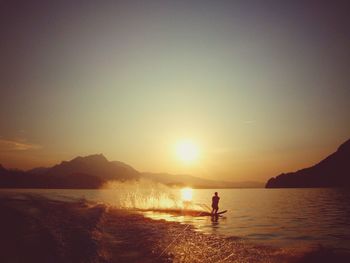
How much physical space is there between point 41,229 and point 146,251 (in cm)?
878

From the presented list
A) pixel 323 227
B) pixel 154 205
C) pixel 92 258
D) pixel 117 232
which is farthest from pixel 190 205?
pixel 92 258

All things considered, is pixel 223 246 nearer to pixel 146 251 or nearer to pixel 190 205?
pixel 146 251

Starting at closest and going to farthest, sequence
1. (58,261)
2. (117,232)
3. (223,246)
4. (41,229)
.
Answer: (58,261)
(223,246)
(41,229)
(117,232)

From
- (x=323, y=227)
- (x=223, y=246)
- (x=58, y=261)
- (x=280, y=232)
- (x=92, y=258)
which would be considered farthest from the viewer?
(x=323, y=227)

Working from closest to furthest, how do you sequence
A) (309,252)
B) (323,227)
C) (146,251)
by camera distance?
(146,251) < (309,252) < (323,227)

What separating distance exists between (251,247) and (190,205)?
119ft

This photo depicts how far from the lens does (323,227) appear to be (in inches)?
1236

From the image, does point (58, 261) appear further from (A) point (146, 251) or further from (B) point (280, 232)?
(B) point (280, 232)

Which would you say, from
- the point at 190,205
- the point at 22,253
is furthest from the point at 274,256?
the point at 190,205

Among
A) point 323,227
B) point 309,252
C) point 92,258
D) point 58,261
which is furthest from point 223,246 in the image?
point 323,227

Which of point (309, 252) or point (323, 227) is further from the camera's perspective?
point (323, 227)

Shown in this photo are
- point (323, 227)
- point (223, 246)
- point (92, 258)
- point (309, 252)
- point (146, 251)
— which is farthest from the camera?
point (323, 227)

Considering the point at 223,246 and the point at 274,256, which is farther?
the point at 223,246

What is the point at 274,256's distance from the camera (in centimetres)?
1722
